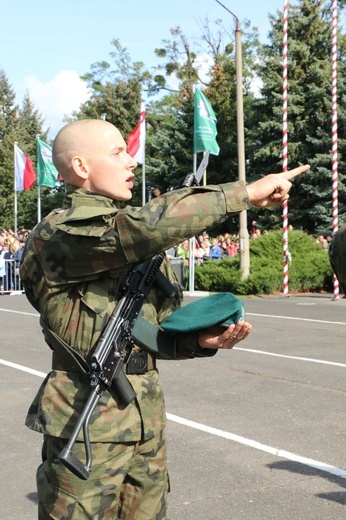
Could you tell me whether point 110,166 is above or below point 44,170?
below

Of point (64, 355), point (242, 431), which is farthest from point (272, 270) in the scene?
point (64, 355)

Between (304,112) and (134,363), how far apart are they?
3455cm

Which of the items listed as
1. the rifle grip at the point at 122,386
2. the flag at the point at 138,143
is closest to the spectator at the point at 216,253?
the flag at the point at 138,143

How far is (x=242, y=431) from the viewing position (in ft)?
20.4

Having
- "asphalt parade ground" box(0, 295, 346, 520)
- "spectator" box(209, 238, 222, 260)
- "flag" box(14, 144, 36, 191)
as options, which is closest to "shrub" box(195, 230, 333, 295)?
"spectator" box(209, 238, 222, 260)

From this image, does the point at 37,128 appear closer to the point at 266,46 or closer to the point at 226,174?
the point at 226,174

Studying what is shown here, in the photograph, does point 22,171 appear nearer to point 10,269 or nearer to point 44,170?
point 44,170

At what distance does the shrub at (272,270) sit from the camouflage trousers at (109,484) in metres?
17.8

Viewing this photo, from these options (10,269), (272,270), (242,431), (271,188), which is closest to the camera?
(271,188)

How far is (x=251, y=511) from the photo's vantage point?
453 cm

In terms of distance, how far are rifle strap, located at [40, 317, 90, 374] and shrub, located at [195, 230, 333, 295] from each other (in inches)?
703

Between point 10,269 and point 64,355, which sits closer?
point 64,355

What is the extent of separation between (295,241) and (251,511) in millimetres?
17573

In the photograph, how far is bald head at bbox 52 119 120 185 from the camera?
275cm
